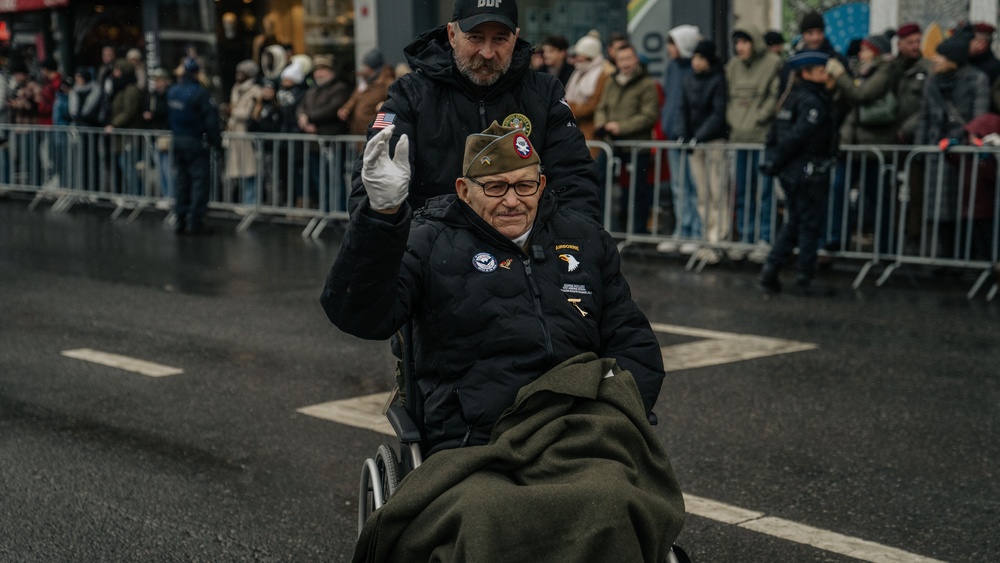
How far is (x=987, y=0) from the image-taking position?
49.8ft

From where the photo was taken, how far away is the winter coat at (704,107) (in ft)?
41.6

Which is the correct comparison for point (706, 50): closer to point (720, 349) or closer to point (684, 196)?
point (684, 196)

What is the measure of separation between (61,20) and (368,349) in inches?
863

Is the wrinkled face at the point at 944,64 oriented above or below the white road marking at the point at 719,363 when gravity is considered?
above

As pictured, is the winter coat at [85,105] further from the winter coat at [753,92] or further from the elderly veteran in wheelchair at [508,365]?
the elderly veteran in wheelchair at [508,365]

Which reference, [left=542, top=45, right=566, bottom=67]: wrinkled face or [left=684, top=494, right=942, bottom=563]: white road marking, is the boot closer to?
[left=542, top=45, right=566, bottom=67]: wrinkled face

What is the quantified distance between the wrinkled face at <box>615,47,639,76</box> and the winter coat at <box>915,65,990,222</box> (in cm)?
280

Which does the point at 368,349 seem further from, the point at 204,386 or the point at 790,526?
the point at 790,526

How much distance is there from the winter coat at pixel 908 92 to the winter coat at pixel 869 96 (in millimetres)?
82

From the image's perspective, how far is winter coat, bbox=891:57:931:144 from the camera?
12086 mm

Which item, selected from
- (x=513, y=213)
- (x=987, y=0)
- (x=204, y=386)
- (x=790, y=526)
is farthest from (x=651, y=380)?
(x=987, y=0)

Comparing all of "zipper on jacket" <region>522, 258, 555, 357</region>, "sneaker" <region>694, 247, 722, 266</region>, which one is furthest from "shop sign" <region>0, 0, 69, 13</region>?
"zipper on jacket" <region>522, 258, 555, 357</region>

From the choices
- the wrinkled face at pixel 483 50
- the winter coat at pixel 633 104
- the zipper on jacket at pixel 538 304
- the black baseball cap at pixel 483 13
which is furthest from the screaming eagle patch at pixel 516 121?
the winter coat at pixel 633 104

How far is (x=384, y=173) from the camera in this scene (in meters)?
3.48
